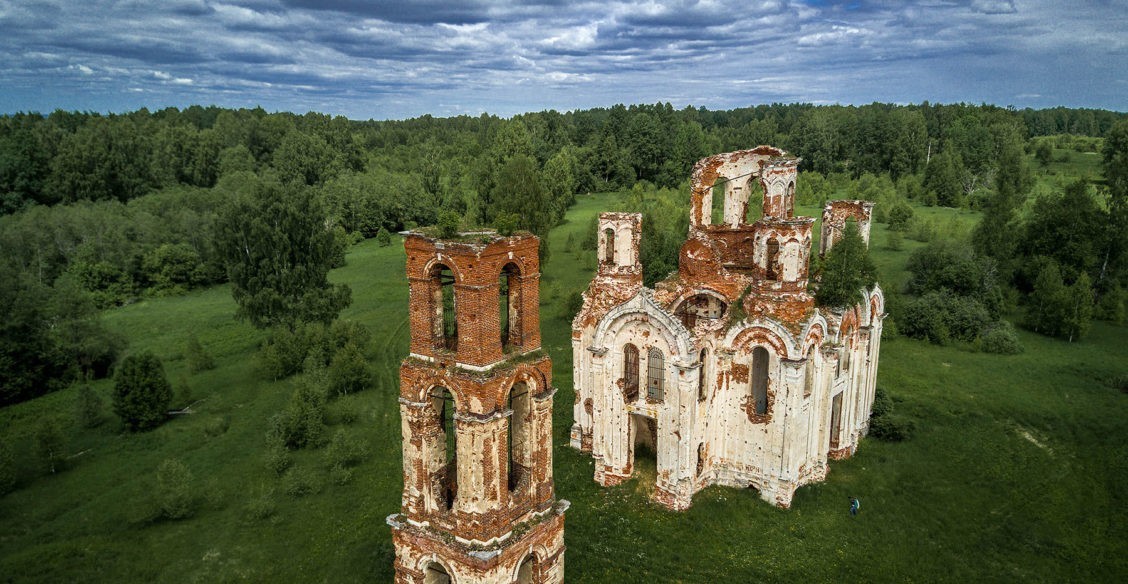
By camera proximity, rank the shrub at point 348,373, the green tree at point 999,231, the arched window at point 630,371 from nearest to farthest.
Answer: the arched window at point 630,371 → the shrub at point 348,373 → the green tree at point 999,231

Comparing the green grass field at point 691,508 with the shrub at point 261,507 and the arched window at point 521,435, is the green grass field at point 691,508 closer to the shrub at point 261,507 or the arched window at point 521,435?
the shrub at point 261,507

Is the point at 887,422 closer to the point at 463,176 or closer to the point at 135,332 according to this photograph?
the point at 135,332

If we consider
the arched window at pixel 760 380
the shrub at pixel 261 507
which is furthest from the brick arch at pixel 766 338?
the shrub at pixel 261 507

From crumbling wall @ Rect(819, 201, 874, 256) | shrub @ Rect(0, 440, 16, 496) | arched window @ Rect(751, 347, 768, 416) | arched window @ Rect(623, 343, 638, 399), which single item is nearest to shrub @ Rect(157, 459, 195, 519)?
shrub @ Rect(0, 440, 16, 496)

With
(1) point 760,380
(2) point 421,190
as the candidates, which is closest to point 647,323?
(1) point 760,380

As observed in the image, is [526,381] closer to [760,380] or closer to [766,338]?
[766,338]
